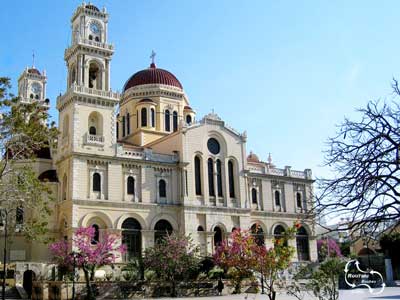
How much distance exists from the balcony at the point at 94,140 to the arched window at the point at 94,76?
5096 millimetres

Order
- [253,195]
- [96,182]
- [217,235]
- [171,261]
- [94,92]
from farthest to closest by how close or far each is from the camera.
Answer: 1. [253,195]
2. [217,235]
3. [94,92]
4. [96,182]
5. [171,261]

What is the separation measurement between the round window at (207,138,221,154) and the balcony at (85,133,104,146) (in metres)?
10.8

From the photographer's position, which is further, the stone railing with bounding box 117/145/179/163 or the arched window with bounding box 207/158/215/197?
the arched window with bounding box 207/158/215/197

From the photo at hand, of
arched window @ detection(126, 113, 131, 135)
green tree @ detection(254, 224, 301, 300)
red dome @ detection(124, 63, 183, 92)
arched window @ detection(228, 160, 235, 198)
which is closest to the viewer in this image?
green tree @ detection(254, 224, 301, 300)

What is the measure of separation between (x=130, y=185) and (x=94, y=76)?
10.8 m

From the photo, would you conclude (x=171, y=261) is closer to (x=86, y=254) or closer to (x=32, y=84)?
(x=86, y=254)

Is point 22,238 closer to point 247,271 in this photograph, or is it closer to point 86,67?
point 86,67

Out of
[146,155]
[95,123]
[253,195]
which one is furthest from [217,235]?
[95,123]

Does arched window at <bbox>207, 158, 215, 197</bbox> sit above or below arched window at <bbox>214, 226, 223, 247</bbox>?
above

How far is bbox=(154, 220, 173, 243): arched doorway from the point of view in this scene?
4372 centimetres

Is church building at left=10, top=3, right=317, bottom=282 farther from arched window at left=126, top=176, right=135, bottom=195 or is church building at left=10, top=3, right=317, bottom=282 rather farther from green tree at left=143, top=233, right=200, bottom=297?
green tree at left=143, top=233, right=200, bottom=297

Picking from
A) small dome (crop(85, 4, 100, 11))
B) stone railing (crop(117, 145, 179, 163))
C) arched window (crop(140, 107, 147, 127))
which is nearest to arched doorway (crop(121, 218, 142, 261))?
stone railing (crop(117, 145, 179, 163))

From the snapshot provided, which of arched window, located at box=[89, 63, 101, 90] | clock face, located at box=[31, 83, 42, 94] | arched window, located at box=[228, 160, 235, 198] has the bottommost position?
arched window, located at box=[228, 160, 235, 198]

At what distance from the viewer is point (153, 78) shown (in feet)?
182
